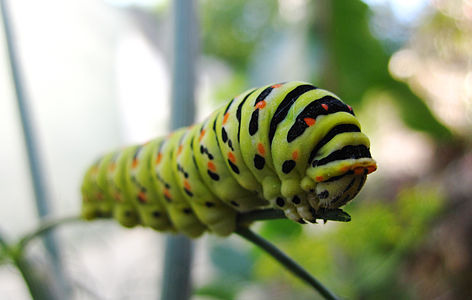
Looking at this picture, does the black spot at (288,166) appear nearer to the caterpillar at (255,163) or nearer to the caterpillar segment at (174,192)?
the caterpillar at (255,163)

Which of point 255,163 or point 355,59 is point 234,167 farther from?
point 355,59

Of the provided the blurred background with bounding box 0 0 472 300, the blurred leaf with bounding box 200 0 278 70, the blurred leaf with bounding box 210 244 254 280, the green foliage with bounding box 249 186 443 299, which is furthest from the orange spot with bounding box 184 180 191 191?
the blurred leaf with bounding box 200 0 278 70

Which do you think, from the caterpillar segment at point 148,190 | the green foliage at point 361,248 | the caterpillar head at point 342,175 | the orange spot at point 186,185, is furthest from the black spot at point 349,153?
the green foliage at point 361,248

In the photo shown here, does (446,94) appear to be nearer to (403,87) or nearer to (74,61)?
(403,87)

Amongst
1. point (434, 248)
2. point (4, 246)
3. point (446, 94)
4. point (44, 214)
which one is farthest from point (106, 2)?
point (434, 248)

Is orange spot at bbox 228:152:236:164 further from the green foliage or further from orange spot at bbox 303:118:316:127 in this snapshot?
the green foliage

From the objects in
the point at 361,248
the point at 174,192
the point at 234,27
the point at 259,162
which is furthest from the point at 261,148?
the point at 234,27
